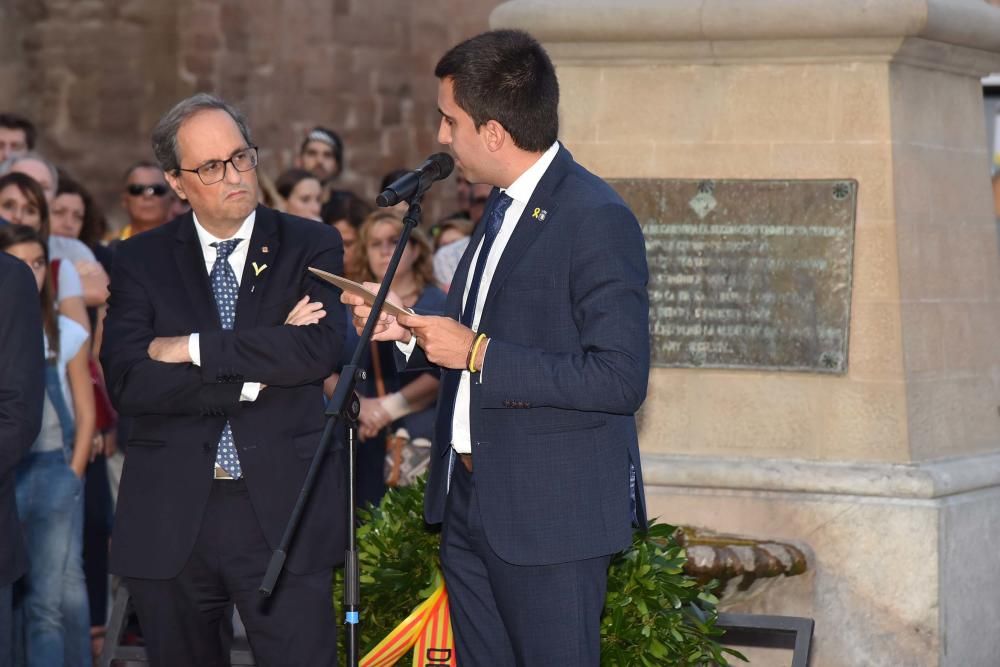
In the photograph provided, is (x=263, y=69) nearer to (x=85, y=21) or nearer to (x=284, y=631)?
(x=85, y=21)

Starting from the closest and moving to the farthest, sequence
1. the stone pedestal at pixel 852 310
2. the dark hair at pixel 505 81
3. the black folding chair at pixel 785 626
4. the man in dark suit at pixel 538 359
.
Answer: the man in dark suit at pixel 538 359, the dark hair at pixel 505 81, the black folding chair at pixel 785 626, the stone pedestal at pixel 852 310

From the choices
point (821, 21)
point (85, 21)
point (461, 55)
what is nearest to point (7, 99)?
point (85, 21)

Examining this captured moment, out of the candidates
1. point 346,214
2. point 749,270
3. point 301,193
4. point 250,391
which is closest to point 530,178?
point 250,391

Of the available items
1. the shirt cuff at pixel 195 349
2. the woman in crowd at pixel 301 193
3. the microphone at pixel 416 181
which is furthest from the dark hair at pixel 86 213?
the microphone at pixel 416 181

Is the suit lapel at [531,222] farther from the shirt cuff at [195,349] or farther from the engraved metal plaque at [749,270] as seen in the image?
the engraved metal plaque at [749,270]

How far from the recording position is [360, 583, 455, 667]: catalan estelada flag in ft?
17.0

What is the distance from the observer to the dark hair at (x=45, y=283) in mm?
7223

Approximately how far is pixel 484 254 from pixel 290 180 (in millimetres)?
5546

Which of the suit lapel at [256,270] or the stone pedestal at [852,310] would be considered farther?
the stone pedestal at [852,310]

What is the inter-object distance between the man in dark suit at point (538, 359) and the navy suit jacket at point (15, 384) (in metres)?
1.20

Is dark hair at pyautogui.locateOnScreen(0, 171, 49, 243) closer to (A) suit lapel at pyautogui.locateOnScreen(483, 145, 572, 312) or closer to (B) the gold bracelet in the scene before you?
(A) suit lapel at pyautogui.locateOnScreen(483, 145, 572, 312)

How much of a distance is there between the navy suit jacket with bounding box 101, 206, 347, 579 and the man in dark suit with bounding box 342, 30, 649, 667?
0.58 metres

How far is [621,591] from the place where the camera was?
558cm

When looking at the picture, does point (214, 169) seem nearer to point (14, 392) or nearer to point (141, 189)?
point (14, 392)
